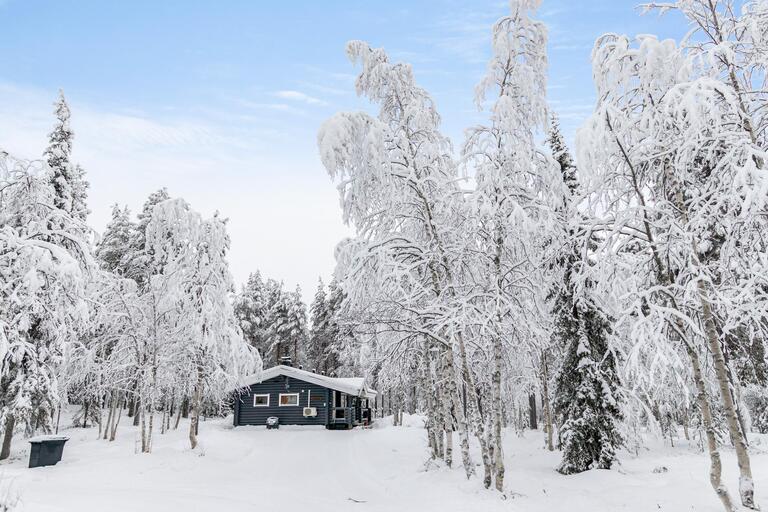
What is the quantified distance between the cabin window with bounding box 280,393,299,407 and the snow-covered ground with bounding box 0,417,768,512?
1407cm

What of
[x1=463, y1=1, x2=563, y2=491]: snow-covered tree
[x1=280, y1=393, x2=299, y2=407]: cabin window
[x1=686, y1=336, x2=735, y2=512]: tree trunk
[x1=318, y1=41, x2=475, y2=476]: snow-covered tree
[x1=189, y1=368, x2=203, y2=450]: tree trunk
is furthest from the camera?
[x1=280, y1=393, x2=299, y2=407]: cabin window

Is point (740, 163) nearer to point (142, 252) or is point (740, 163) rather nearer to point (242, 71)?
point (242, 71)

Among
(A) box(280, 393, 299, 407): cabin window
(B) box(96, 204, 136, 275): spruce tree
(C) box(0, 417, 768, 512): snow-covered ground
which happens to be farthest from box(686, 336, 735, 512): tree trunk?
(B) box(96, 204, 136, 275): spruce tree

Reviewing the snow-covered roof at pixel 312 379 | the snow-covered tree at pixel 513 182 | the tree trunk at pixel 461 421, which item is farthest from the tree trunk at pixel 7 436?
the snow-covered tree at pixel 513 182

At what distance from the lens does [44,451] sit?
14.0 m

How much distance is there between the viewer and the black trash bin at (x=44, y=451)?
13.9 metres

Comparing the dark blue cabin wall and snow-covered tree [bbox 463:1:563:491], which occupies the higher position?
snow-covered tree [bbox 463:1:563:491]

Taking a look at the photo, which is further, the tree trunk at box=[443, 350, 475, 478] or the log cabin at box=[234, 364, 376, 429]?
the log cabin at box=[234, 364, 376, 429]

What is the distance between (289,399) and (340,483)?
22179 mm

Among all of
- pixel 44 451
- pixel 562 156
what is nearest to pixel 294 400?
pixel 44 451

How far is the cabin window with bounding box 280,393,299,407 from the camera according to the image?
33.4 meters

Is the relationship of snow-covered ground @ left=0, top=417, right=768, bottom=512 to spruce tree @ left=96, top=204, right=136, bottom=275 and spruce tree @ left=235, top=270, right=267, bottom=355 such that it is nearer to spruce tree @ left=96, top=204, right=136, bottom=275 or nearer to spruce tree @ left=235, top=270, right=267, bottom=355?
spruce tree @ left=96, top=204, right=136, bottom=275

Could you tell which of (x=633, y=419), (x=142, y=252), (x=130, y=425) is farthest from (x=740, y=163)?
(x=130, y=425)

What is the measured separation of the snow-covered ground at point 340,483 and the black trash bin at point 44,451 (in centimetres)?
45
